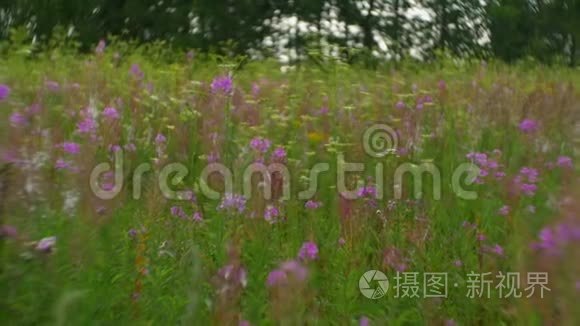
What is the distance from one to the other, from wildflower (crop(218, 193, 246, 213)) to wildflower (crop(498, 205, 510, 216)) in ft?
2.92

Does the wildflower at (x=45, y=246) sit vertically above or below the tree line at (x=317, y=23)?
below

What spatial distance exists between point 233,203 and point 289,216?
2.30ft

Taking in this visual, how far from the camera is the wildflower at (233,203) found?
2.13 m

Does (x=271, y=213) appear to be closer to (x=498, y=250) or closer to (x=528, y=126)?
(x=498, y=250)

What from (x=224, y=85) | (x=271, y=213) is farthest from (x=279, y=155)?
(x=271, y=213)

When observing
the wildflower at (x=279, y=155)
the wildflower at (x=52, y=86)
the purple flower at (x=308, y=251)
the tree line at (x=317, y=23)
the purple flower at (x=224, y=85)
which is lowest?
the purple flower at (x=308, y=251)

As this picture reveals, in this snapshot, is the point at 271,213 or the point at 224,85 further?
the point at 224,85

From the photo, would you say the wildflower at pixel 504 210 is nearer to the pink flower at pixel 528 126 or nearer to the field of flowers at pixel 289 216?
the field of flowers at pixel 289 216

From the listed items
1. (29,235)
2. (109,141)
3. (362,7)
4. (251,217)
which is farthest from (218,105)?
(362,7)

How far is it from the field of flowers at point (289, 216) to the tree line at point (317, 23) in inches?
311

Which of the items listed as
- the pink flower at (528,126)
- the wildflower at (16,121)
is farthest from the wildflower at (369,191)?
the wildflower at (16,121)

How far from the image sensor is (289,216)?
279 cm

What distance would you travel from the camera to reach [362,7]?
45.4 ft

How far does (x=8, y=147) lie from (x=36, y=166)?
388mm
